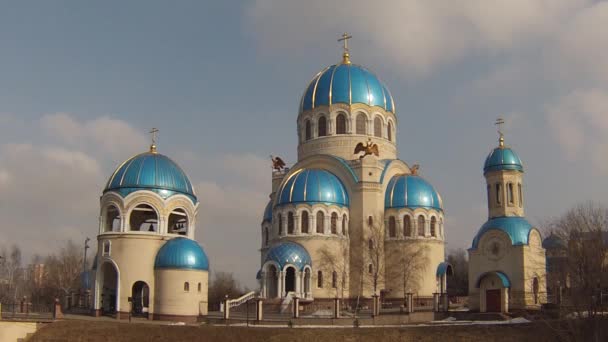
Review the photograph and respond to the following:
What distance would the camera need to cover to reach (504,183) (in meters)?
36.2

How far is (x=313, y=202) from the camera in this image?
40875 mm

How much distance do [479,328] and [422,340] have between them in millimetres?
2419

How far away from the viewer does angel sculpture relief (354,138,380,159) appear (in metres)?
43.5

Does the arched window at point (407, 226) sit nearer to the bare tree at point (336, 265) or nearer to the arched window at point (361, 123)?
the bare tree at point (336, 265)

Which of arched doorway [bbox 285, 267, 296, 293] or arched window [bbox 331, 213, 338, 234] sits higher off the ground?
arched window [bbox 331, 213, 338, 234]

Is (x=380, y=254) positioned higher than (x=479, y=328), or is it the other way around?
(x=380, y=254)

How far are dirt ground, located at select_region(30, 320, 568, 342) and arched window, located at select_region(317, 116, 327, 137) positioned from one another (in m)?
19.5

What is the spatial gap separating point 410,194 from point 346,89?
27.4 ft

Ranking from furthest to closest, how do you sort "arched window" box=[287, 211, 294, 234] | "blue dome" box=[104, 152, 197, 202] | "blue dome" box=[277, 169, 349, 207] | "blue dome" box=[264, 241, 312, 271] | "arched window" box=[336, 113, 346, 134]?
"arched window" box=[336, 113, 346, 134] < "arched window" box=[287, 211, 294, 234] < "blue dome" box=[277, 169, 349, 207] < "blue dome" box=[264, 241, 312, 271] < "blue dome" box=[104, 152, 197, 202]

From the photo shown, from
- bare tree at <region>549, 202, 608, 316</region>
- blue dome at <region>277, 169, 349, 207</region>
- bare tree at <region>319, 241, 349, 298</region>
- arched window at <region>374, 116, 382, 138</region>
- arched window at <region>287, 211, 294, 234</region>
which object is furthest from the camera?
arched window at <region>374, 116, 382, 138</region>

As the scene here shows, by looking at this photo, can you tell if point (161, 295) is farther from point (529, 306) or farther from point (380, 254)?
point (529, 306)

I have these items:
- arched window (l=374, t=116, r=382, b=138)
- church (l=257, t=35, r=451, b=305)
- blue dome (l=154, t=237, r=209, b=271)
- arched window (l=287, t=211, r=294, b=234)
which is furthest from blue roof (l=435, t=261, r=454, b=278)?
blue dome (l=154, t=237, r=209, b=271)

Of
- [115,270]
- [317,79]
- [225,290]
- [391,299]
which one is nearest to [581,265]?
[391,299]

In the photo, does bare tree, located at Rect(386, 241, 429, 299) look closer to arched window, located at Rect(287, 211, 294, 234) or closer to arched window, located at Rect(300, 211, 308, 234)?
arched window, located at Rect(300, 211, 308, 234)
